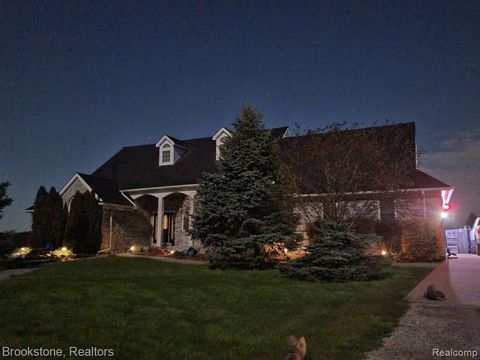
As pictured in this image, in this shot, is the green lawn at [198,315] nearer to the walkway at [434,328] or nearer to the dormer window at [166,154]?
the walkway at [434,328]

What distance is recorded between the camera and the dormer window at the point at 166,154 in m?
26.1

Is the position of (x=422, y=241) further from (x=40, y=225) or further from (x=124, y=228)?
(x=40, y=225)

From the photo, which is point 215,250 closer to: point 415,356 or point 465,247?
point 415,356

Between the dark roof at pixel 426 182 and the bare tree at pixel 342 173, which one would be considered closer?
the bare tree at pixel 342 173

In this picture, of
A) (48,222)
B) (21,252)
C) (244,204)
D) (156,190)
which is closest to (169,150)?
(156,190)

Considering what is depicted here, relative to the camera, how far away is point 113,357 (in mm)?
4547

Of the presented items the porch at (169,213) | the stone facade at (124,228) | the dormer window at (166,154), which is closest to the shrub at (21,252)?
the stone facade at (124,228)

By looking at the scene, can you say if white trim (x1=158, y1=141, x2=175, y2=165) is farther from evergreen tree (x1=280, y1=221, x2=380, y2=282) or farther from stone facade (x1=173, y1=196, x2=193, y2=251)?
evergreen tree (x1=280, y1=221, x2=380, y2=282)

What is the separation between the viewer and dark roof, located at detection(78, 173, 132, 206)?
2209 cm

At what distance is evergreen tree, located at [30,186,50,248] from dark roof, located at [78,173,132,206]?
275 centimetres

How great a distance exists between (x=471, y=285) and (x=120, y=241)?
18082mm

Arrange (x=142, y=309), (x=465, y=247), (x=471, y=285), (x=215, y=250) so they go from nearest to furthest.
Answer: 1. (x=142, y=309)
2. (x=471, y=285)
3. (x=215, y=250)
4. (x=465, y=247)

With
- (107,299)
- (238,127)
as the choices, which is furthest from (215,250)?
(107,299)

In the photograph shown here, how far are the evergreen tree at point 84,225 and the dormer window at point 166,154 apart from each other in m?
6.68
